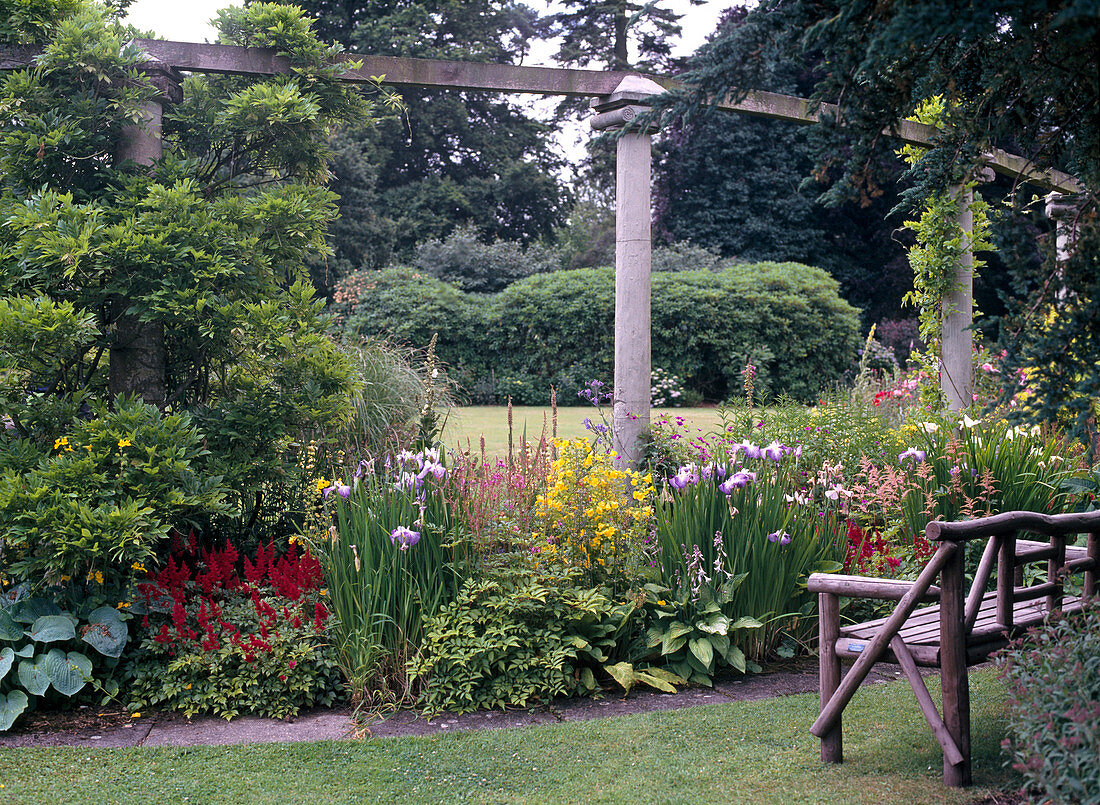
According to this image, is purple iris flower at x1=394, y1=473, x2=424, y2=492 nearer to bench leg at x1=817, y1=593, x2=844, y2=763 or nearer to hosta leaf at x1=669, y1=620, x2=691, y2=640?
hosta leaf at x1=669, y1=620, x2=691, y2=640

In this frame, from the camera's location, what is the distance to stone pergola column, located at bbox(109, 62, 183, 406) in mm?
4258

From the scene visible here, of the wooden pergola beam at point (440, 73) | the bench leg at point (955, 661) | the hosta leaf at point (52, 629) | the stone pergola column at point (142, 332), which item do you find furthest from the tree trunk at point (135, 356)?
the bench leg at point (955, 661)

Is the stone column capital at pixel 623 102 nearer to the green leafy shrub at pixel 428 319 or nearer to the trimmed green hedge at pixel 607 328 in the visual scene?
the trimmed green hedge at pixel 607 328

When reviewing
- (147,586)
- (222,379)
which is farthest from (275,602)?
(222,379)

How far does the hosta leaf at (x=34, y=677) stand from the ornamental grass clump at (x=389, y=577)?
3.54 feet

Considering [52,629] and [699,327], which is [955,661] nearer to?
[52,629]

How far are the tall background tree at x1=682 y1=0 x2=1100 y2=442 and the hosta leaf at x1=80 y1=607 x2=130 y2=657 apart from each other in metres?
3.00

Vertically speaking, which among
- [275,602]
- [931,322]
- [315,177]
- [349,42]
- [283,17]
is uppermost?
[349,42]

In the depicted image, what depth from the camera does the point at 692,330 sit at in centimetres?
1408

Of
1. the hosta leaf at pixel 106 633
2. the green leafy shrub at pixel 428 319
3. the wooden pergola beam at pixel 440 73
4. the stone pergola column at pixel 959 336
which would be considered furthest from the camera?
the green leafy shrub at pixel 428 319

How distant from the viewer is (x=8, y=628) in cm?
338

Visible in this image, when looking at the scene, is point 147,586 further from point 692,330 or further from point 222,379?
point 692,330

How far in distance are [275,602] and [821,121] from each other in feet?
9.63

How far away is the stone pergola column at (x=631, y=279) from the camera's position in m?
5.57
